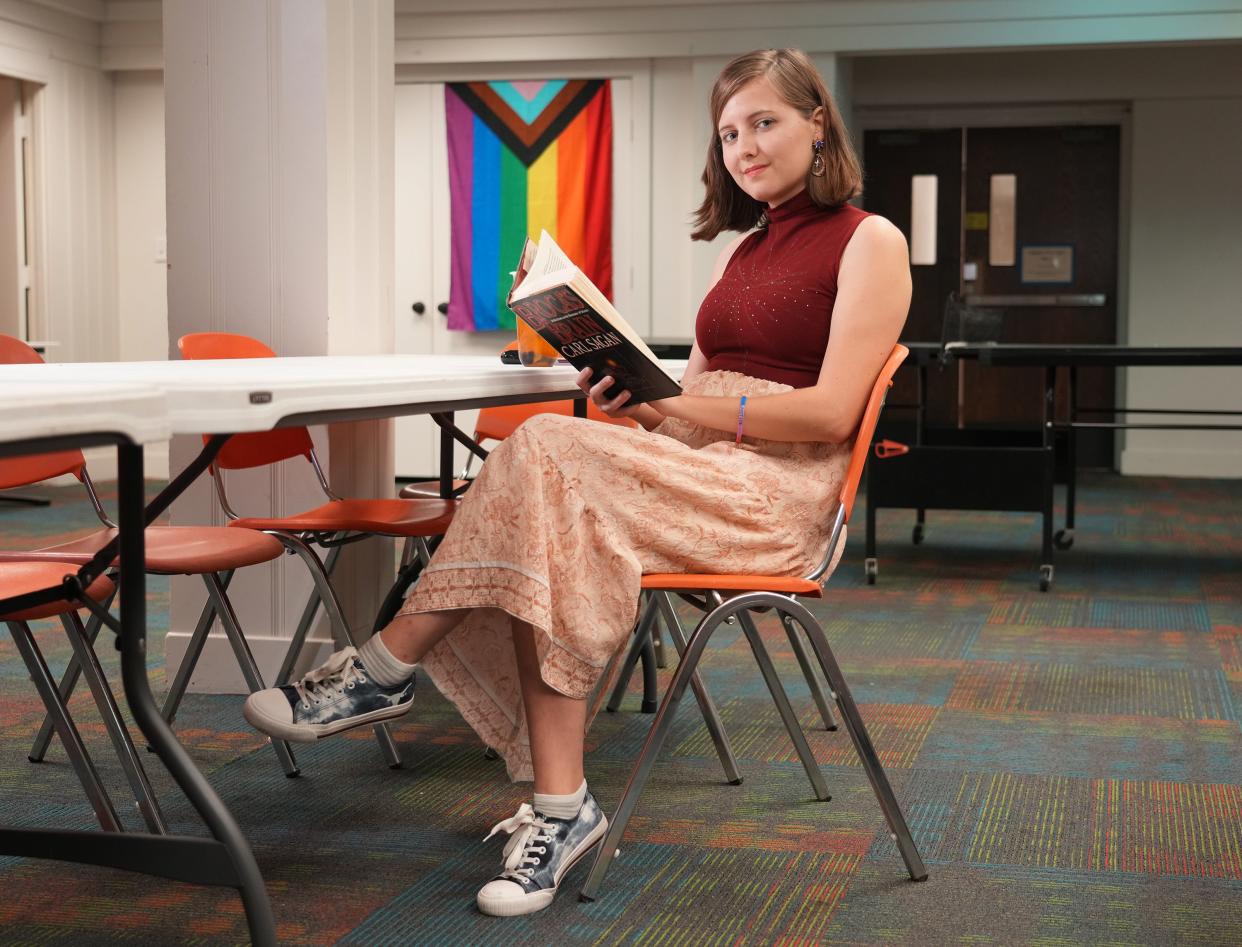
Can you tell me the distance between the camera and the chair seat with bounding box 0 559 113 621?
6.07 ft

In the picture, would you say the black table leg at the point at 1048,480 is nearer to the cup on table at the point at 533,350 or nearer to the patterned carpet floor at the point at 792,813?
the patterned carpet floor at the point at 792,813

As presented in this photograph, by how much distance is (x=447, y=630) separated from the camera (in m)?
2.01

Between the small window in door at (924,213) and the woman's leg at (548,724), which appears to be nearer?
the woman's leg at (548,724)

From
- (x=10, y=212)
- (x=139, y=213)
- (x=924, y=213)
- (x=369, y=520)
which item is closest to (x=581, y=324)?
(x=369, y=520)

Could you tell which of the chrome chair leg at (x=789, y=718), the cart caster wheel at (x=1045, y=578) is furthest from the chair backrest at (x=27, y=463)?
the cart caster wheel at (x=1045, y=578)

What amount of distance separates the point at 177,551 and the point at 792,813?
1126 millimetres

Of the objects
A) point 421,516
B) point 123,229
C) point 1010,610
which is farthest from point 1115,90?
point 421,516

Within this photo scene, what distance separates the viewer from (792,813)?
242cm

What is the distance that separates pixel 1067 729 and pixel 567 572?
1.51 meters

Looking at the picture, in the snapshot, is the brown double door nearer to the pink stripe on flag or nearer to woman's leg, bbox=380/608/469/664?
the pink stripe on flag

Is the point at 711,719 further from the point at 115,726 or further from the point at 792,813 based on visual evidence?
the point at 115,726

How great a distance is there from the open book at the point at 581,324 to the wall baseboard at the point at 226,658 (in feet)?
5.04

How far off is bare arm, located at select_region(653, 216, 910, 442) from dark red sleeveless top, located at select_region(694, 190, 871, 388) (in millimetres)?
59

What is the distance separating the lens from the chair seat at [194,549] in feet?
7.62
